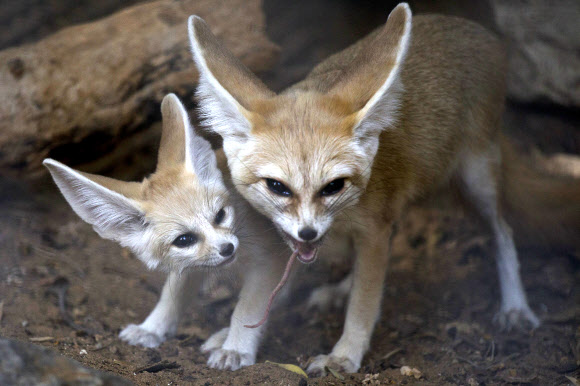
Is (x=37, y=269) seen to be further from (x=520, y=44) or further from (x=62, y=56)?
(x=520, y=44)

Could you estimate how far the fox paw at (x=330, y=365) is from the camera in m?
3.08

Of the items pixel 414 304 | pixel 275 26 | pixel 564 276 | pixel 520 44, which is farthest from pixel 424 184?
pixel 275 26

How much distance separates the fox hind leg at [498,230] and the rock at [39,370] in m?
2.72

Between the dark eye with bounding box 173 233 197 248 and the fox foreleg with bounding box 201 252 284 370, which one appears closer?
the dark eye with bounding box 173 233 197 248

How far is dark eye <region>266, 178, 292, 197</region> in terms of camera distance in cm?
253

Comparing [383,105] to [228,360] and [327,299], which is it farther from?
[327,299]

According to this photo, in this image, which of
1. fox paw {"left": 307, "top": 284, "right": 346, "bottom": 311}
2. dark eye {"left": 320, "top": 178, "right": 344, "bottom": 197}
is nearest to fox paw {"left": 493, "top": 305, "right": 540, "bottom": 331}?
fox paw {"left": 307, "top": 284, "right": 346, "bottom": 311}

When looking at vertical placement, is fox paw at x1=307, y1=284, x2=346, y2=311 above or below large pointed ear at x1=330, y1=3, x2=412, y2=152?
below

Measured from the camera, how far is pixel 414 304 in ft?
13.5

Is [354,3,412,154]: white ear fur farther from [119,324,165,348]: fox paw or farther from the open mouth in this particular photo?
[119,324,165,348]: fox paw

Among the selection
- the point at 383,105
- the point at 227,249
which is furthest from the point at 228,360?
the point at 383,105

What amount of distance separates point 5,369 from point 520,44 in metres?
4.32

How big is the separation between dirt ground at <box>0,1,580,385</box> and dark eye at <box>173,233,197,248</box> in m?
0.61

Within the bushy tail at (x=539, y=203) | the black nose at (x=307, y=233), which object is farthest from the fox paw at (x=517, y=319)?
the black nose at (x=307, y=233)
